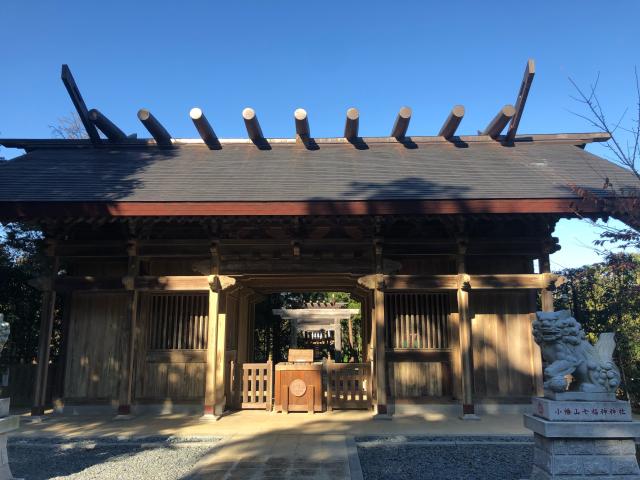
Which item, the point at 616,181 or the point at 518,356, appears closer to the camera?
the point at 616,181

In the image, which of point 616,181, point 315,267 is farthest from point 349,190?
point 616,181

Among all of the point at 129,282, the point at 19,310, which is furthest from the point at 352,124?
the point at 19,310

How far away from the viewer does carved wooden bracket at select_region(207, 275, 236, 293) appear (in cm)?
742

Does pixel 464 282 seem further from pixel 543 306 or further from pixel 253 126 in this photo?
pixel 253 126

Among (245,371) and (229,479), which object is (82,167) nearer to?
(245,371)

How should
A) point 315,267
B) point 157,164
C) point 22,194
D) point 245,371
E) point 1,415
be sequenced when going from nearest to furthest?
point 1,415
point 22,194
point 315,267
point 245,371
point 157,164

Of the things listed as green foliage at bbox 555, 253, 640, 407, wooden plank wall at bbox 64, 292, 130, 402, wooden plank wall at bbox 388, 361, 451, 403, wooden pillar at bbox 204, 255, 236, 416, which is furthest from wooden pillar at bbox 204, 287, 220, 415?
green foliage at bbox 555, 253, 640, 407

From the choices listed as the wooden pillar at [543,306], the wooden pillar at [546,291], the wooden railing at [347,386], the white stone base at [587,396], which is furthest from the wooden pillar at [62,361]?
the wooden pillar at [546,291]

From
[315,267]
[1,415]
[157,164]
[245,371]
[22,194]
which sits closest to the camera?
[1,415]

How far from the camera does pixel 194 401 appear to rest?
26.3 feet

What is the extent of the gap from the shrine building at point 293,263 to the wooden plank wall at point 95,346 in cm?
3

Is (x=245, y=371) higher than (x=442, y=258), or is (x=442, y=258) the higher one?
(x=442, y=258)

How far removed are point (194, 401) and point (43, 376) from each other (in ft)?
8.08

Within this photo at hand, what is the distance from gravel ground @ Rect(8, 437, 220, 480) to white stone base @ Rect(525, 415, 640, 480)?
3.41 m
